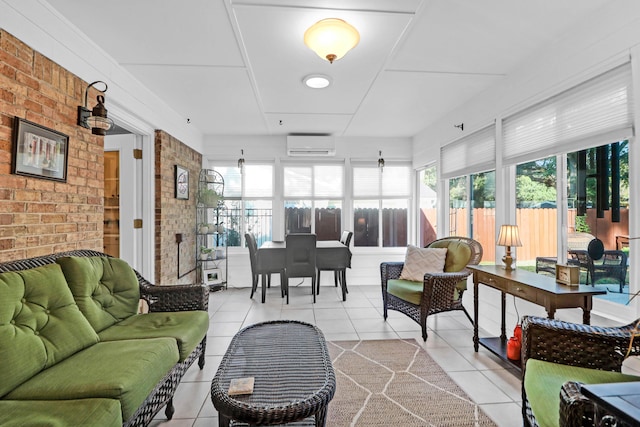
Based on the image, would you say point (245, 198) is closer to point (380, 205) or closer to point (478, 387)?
point (380, 205)

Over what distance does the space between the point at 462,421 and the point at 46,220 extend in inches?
116

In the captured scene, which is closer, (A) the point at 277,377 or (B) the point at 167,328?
(A) the point at 277,377

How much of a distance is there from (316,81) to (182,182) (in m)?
2.49

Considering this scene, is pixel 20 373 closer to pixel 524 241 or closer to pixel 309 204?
pixel 524 241

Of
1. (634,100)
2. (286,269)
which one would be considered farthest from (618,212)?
(286,269)

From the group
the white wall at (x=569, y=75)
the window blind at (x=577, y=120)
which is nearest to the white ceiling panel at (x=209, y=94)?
the white wall at (x=569, y=75)

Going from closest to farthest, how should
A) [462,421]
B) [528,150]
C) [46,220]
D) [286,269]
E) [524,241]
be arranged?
[462,421] < [46,220] < [528,150] < [524,241] < [286,269]

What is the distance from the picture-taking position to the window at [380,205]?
19.3 ft

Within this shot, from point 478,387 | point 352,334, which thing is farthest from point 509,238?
point 352,334

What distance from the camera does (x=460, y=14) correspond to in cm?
220

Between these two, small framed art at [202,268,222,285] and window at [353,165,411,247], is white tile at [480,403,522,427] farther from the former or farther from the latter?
small framed art at [202,268,222,285]

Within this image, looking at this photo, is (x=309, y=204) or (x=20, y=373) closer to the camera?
(x=20, y=373)

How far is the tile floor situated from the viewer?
2086 millimetres

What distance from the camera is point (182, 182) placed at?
458cm
